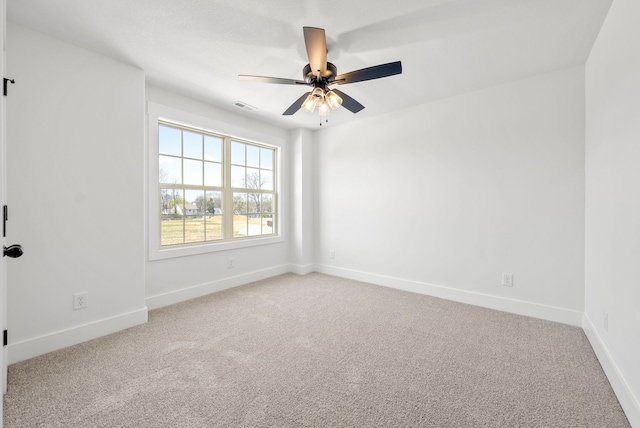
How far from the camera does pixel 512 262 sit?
3.02 meters

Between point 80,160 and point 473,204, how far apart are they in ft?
12.7

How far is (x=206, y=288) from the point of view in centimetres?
360

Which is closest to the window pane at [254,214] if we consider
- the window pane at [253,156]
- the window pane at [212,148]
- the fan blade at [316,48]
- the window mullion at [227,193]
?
the window mullion at [227,193]

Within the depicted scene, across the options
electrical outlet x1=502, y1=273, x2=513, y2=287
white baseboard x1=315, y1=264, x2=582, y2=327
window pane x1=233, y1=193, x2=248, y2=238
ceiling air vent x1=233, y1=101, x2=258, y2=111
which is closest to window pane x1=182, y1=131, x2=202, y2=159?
ceiling air vent x1=233, y1=101, x2=258, y2=111

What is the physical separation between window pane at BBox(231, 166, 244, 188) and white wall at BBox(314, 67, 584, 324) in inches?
56.7

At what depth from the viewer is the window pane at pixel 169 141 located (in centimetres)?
330

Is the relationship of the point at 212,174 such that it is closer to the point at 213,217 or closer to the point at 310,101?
the point at 213,217

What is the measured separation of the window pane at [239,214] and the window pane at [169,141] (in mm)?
968

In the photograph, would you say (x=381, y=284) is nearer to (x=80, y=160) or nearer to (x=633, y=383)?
(x=633, y=383)

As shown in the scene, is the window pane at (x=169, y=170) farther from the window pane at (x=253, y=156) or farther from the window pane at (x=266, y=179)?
the window pane at (x=266, y=179)

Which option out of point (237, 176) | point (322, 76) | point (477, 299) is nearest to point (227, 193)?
point (237, 176)

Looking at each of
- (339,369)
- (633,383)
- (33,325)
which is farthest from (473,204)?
(33,325)

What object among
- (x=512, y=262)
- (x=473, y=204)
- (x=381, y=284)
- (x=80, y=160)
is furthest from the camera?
(x=381, y=284)

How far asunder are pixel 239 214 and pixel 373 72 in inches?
111
